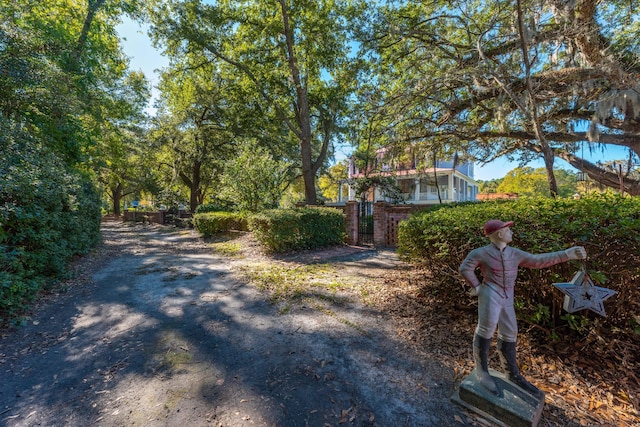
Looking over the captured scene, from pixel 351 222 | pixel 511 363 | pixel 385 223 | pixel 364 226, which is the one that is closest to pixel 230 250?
pixel 351 222

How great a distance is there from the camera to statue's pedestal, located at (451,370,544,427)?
1.77 meters

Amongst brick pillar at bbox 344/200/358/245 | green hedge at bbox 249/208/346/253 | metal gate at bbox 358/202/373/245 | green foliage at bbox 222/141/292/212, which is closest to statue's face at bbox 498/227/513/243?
green hedge at bbox 249/208/346/253

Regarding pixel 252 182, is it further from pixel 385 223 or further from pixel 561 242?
pixel 561 242

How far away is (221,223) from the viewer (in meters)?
11.7

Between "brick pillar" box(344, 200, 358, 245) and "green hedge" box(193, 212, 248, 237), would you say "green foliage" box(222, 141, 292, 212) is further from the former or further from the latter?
"brick pillar" box(344, 200, 358, 245)

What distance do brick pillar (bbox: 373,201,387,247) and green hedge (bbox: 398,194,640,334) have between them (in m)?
5.47

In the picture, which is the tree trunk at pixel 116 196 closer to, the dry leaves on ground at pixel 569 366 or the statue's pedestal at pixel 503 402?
the dry leaves on ground at pixel 569 366

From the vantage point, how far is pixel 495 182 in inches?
1911

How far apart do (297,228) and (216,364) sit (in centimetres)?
540

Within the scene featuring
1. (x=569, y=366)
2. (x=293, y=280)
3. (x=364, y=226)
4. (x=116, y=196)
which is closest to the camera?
(x=569, y=366)

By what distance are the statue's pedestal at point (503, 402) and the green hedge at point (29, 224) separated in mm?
5044

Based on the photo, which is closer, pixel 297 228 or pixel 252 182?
pixel 297 228

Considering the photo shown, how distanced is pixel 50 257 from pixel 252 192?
6633 millimetres

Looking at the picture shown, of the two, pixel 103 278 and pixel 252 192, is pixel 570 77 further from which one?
pixel 103 278
